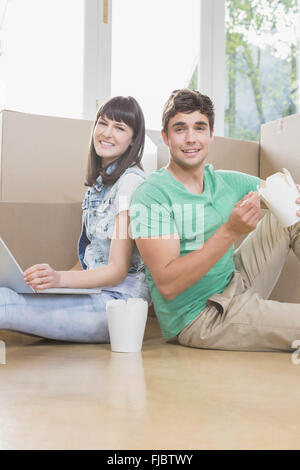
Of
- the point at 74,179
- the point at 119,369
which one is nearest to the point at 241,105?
the point at 74,179

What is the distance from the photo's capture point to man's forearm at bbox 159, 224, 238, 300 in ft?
3.89

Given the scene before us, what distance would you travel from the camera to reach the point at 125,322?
126 cm

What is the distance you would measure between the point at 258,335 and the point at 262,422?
1.64 feet

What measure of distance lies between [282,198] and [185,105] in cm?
40

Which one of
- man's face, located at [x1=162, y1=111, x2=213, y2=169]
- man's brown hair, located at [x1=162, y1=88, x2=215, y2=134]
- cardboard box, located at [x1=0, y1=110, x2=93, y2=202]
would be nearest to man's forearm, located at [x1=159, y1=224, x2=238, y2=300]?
man's face, located at [x1=162, y1=111, x2=213, y2=169]

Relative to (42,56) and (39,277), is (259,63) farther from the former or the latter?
(39,277)

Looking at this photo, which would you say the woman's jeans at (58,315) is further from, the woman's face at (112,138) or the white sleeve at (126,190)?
the woman's face at (112,138)

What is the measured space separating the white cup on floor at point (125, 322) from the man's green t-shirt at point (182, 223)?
0.23 ft

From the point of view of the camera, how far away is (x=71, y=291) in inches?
49.0

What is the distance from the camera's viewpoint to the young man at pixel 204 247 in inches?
48.2

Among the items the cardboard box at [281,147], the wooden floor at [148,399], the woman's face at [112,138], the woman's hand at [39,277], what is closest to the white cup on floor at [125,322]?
the wooden floor at [148,399]

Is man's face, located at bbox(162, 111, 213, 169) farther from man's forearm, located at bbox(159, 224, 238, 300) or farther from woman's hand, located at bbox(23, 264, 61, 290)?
woman's hand, located at bbox(23, 264, 61, 290)

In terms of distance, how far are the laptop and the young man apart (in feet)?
0.58

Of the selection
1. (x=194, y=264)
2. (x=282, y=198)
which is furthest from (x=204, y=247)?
(x=282, y=198)
